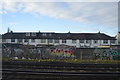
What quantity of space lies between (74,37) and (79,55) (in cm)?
2605

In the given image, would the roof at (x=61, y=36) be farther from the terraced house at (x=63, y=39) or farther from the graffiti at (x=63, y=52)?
the graffiti at (x=63, y=52)

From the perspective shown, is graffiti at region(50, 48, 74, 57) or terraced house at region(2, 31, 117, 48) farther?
terraced house at region(2, 31, 117, 48)

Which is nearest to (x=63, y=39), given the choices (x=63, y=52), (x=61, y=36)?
(x=61, y=36)

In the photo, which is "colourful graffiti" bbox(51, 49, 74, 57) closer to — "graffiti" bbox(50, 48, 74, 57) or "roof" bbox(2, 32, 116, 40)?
"graffiti" bbox(50, 48, 74, 57)

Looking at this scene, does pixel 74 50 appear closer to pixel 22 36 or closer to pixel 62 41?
pixel 62 41

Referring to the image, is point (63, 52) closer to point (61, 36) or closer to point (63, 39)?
point (63, 39)

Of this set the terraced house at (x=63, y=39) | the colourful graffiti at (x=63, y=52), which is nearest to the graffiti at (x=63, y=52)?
the colourful graffiti at (x=63, y=52)

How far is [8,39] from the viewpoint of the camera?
54.3 m

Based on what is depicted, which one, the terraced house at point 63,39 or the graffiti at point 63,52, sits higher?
the terraced house at point 63,39

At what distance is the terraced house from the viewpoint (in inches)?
2037

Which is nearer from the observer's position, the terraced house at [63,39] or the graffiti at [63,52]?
the graffiti at [63,52]

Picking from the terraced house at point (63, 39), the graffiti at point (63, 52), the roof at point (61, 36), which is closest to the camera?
the graffiti at point (63, 52)

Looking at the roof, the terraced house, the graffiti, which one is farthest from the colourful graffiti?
the roof

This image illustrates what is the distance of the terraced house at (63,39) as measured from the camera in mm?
51750
